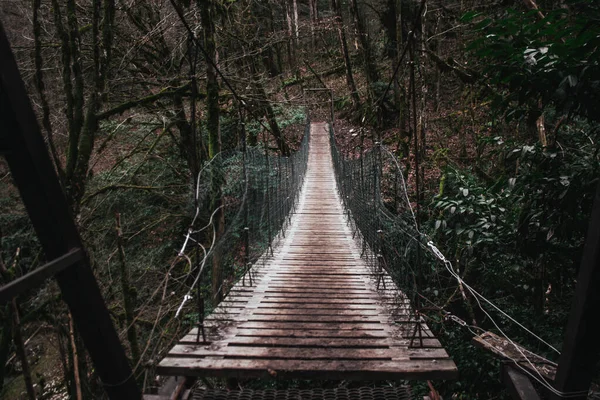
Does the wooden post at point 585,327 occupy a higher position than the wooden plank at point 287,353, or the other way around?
the wooden post at point 585,327

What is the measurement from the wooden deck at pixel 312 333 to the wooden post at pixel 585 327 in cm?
45

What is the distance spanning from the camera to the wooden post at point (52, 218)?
2.64ft

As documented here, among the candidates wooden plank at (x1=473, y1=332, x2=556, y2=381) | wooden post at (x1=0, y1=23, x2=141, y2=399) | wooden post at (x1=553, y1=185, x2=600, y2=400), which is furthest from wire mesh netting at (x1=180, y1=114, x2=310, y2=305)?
wooden post at (x1=553, y1=185, x2=600, y2=400)

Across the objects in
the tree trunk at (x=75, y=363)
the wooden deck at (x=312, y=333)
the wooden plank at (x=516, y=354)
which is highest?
the wooden plank at (x=516, y=354)

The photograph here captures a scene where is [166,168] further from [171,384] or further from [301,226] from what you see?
[171,384]

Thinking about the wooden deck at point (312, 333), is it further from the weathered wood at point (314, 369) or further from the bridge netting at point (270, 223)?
the bridge netting at point (270, 223)

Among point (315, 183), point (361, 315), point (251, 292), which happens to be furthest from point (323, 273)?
point (315, 183)

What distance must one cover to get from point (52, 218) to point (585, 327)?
1438 mm

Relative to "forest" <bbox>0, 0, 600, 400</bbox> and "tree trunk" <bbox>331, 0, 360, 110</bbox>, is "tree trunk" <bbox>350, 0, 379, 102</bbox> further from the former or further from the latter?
"forest" <bbox>0, 0, 600, 400</bbox>

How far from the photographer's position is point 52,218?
2.96 ft

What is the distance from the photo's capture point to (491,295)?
11.6 ft

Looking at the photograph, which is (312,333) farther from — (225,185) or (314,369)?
(225,185)

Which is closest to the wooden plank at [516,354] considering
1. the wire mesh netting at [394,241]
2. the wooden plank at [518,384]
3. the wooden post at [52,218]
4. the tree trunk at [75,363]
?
the wooden plank at [518,384]

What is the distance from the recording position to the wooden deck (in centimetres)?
139
